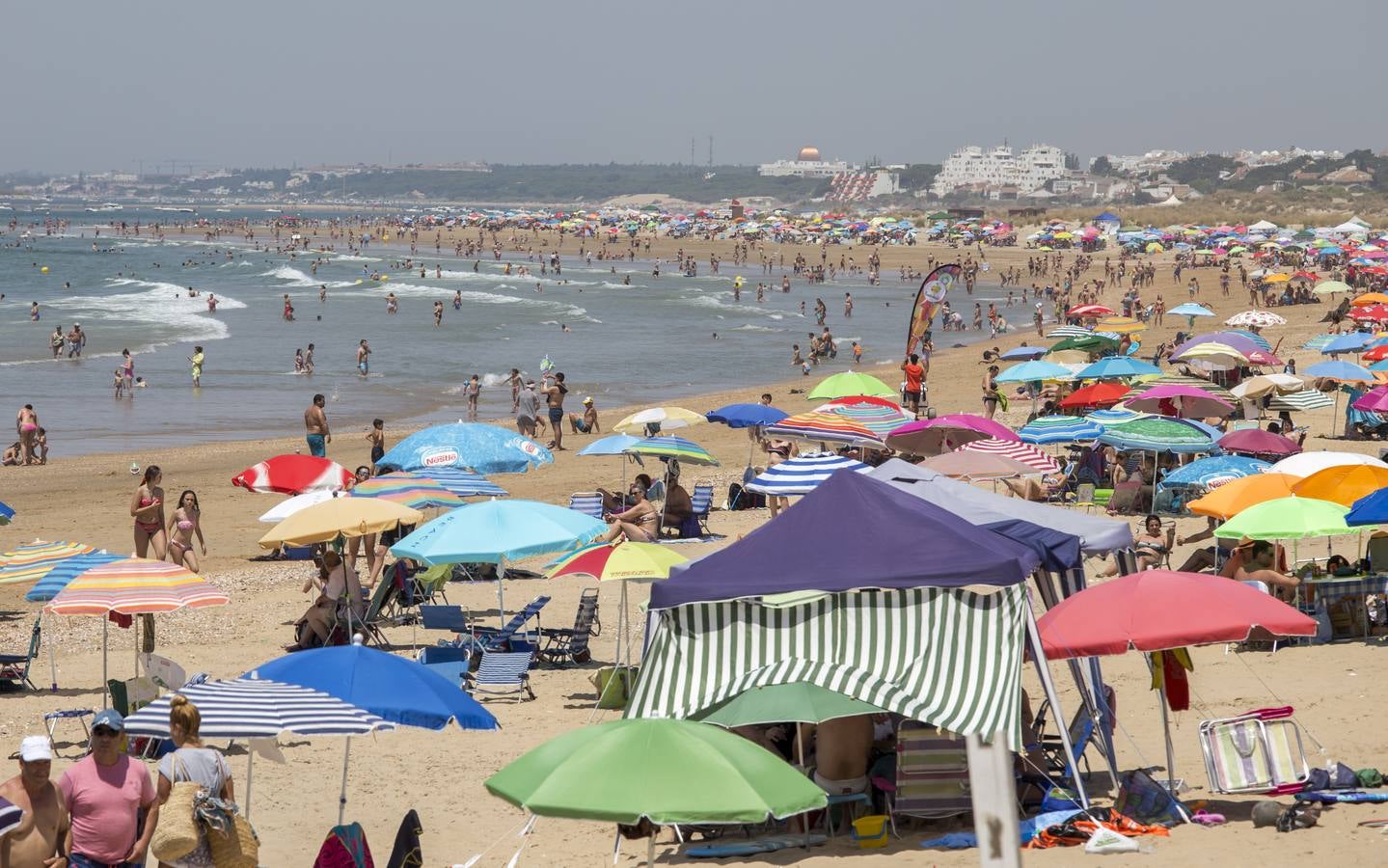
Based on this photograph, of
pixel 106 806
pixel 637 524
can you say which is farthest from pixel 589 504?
pixel 106 806

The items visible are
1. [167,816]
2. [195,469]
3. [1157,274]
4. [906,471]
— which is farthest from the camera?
[1157,274]

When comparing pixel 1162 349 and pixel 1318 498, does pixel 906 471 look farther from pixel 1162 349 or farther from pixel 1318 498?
pixel 1162 349

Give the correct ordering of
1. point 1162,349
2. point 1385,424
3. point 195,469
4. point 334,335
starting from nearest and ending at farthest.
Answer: point 1385,424, point 195,469, point 1162,349, point 334,335

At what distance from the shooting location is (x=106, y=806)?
5.38m

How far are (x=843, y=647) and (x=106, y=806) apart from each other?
3.20 metres

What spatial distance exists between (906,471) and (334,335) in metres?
37.8

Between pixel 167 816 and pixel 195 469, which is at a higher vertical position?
pixel 167 816

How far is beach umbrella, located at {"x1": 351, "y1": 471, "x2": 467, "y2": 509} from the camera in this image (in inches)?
491

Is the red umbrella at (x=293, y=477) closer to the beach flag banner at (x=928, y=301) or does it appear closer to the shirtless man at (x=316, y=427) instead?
the shirtless man at (x=316, y=427)

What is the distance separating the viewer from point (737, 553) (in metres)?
7.39

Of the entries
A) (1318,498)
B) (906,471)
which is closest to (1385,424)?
(1318,498)

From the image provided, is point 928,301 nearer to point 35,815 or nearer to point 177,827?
point 177,827

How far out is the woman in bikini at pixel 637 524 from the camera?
11883 millimetres

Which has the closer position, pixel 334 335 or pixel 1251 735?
pixel 1251 735
